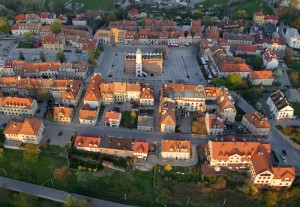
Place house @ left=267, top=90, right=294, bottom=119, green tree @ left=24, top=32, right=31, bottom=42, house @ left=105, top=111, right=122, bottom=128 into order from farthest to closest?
green tree @ left=24, top=32, right=31, bottom=42
house @ left=267, top=90, right=294, bottom=119
house @ left=105, top=111, right=122, bottom=128

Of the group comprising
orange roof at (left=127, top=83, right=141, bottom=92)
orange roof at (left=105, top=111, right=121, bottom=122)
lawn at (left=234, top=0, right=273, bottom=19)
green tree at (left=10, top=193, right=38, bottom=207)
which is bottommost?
green tree at (left=10, top=193, right=38, bottom=207)

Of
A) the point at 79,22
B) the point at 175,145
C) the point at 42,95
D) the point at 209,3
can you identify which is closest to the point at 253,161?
the point at 175,145

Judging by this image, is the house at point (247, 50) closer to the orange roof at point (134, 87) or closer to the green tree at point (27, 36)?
the orange roof at point (134, 87)

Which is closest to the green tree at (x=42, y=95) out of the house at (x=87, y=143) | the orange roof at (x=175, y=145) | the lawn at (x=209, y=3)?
the house at (x=87, y=143)

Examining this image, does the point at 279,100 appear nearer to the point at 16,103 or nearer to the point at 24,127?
the point at 24,127

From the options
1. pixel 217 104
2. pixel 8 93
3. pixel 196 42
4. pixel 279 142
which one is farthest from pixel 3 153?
pixel 196 42

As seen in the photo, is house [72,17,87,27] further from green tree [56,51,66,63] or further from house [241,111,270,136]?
house [241,111,270,136]

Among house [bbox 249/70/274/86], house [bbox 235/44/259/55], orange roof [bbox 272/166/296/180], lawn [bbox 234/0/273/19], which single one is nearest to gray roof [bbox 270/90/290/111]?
house [bbox 249/70/274/86]
